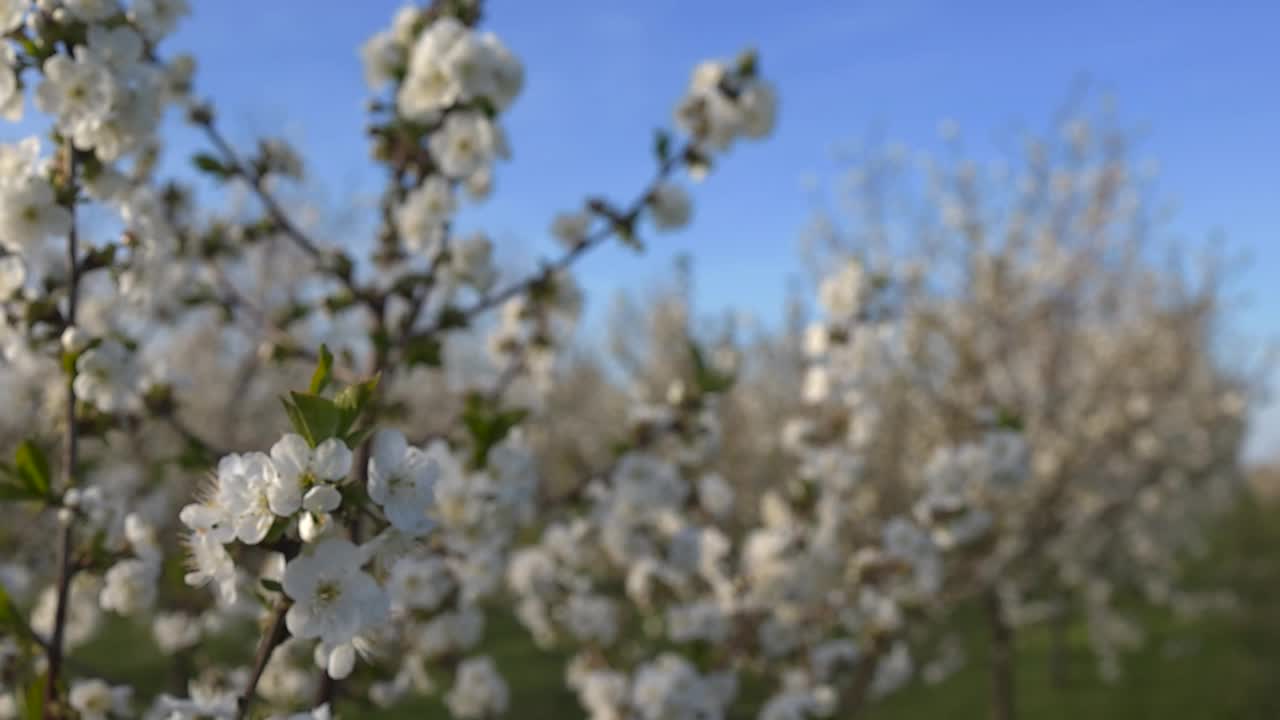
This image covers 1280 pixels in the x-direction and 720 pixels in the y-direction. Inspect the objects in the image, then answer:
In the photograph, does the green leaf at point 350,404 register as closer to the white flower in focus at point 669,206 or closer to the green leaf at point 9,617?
the green leaf at point 9,617

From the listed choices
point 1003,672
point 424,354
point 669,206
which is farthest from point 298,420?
point 1003,672

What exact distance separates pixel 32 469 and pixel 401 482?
3.43 ft

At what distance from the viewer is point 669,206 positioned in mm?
3238

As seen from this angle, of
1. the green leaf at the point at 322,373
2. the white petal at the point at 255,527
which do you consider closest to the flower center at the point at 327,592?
the white petal at the point at 255,527

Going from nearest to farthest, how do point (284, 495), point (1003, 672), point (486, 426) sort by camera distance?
point (284, 495), point (486, 426), point (1003, 672)

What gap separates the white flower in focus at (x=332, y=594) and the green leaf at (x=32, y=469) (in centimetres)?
92

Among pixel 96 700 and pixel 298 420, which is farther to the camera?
pixel 96 700

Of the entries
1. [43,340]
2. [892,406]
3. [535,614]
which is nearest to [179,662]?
[535,614]

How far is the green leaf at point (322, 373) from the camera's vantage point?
127 centimetres

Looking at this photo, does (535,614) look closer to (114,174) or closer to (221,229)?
(221,229)

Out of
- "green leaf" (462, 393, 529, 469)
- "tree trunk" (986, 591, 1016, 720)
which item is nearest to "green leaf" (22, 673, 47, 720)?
"green leaf" (462, 393, 529, 469)

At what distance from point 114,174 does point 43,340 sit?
0.40 metres

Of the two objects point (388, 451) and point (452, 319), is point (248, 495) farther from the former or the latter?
point (452, 319)

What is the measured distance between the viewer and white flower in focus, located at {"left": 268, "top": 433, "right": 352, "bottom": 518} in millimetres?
1198
